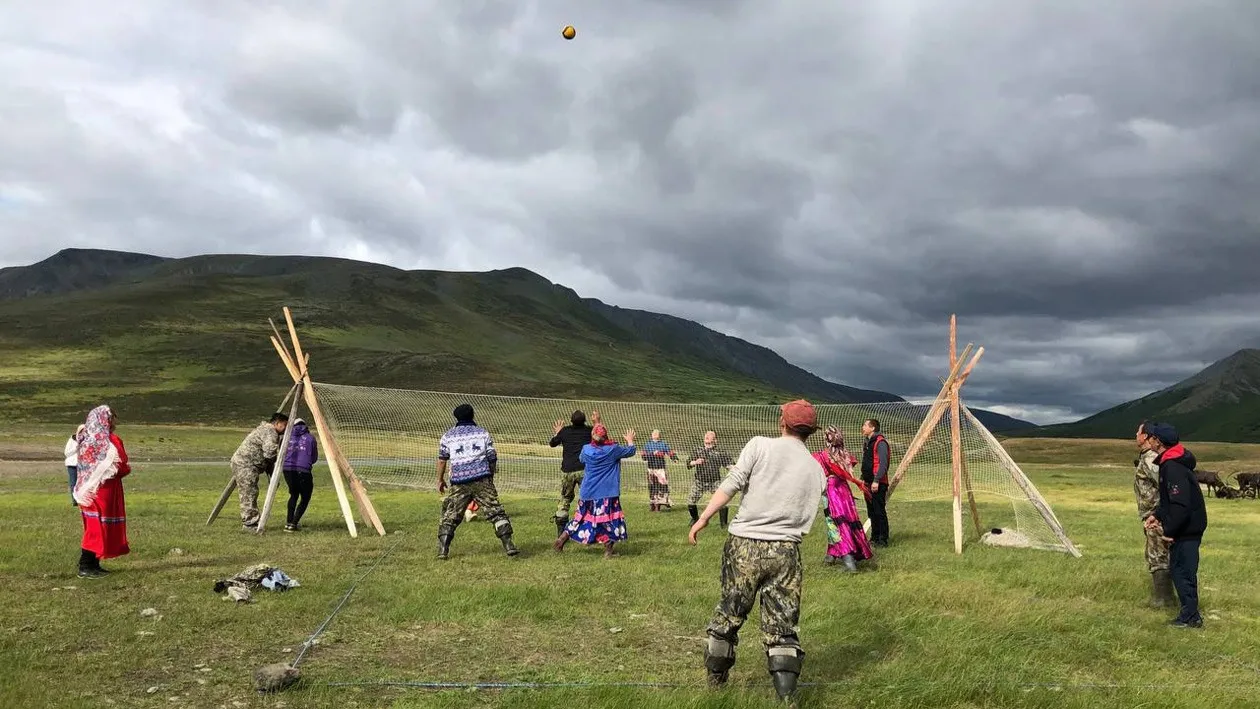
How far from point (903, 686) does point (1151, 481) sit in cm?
596

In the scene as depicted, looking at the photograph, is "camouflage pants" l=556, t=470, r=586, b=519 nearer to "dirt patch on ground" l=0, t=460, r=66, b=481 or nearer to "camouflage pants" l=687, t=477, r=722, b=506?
"camouflage pants" l=687, t=477, r=722, b=506

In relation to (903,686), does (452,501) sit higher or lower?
higher

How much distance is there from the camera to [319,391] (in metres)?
17.6

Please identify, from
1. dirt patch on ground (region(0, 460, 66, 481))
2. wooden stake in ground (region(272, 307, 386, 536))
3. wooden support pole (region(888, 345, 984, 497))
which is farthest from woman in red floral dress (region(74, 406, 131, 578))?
dirt patch on ground (region(0, 460, 66, 481))

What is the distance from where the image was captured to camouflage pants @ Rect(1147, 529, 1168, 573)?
988cm

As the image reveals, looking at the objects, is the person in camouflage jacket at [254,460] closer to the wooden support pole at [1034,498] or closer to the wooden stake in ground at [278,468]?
the wooden stake in ground at [278,468]

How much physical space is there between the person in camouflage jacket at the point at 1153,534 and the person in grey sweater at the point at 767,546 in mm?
6023

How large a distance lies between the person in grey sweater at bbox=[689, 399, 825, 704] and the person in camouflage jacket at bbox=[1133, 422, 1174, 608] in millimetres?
6023

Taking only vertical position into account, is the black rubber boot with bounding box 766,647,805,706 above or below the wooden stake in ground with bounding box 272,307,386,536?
below

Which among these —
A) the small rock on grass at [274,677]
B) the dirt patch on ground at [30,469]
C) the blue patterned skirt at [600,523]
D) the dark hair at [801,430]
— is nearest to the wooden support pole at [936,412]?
the blue patterned skirt at [600,523]

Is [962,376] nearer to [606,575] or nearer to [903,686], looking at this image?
[606,575]

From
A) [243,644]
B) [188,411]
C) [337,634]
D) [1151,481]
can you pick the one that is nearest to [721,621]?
[337,634]

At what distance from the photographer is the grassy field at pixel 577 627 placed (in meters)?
6.34

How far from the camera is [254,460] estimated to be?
1648 centimetres
